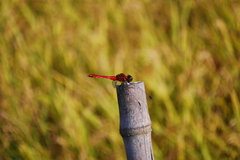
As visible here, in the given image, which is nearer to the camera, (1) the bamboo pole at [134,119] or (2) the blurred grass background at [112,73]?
(1) the bamboo pole at [134,119]

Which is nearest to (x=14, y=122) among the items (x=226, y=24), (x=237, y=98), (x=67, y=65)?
(x=67, y=65)

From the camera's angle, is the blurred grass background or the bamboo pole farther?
the blurred grass background

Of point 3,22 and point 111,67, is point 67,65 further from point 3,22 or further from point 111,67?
point 3,22

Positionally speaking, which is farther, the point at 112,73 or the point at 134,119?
the point at 112,73

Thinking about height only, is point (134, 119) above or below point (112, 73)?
below
